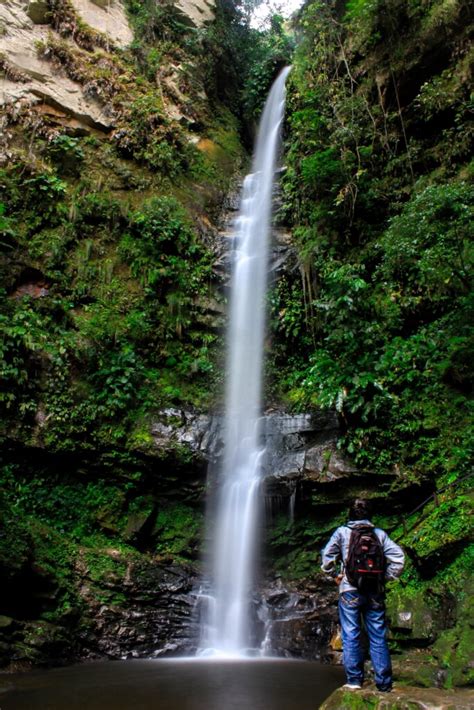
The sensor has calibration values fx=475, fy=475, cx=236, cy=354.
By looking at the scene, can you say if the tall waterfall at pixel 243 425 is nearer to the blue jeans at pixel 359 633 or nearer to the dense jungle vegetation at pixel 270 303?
the dense jungle vegetation at pixel 270 303

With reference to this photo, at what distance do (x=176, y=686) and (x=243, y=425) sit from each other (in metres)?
5.41

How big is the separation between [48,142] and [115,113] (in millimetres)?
2505

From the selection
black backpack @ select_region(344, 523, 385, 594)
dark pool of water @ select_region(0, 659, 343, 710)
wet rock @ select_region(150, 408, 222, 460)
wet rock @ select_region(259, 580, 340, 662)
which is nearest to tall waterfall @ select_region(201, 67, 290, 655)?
wet rock @ select_region(150, 408, 222, 460)

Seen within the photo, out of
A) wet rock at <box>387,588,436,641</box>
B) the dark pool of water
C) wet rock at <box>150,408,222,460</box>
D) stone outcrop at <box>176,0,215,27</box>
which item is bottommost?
the dark pool of water

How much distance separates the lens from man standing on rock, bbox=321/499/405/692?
3711mm

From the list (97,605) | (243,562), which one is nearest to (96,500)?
(97,605)

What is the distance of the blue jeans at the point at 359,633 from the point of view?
371 cm

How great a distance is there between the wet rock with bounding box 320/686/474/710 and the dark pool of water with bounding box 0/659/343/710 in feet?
4.11

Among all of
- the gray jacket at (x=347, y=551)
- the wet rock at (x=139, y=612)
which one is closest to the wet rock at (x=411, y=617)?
the gray jacket at (x=347, y=551)

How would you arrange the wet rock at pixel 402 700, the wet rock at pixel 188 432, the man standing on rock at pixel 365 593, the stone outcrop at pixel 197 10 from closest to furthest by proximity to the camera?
the wet rock at pixel 402 700 → the man standing on rock at pixel 365 593 → the wet rock at pixel 188 432 → the stone outcrop at pixel 197 10

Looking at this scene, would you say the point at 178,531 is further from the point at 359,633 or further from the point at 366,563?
the point at 366,563

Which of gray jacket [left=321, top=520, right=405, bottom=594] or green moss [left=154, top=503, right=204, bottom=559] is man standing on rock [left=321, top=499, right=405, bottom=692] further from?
green moss [left=154, top=503, right=204, bottom=559]

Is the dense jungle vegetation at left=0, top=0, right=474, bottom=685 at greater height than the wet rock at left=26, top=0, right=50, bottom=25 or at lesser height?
lesser

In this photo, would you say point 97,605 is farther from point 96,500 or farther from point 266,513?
point 266,513
